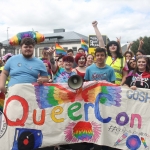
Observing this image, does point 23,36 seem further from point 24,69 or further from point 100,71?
point 100,71

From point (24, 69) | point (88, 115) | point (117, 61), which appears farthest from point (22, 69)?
point (117, 61)

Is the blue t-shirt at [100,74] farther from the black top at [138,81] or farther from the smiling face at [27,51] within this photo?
the smiling face at [27,51]

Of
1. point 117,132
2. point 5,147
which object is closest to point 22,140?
point 5,147

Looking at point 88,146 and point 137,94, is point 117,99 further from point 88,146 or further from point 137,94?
point 88,146

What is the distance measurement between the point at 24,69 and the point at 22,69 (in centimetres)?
3

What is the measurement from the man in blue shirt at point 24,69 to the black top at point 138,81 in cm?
145

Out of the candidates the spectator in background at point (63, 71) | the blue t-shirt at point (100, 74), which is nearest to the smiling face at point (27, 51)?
the spectator in background at point (63, 71)

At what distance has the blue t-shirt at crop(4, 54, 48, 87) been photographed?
3.85 m

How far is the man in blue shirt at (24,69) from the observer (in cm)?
385

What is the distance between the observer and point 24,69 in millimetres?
3852

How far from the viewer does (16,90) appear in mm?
3793

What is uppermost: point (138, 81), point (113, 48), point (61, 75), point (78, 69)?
point (113, 48)

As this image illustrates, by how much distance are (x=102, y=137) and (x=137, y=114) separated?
66 cm

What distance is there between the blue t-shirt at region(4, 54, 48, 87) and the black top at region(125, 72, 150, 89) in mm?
1537
